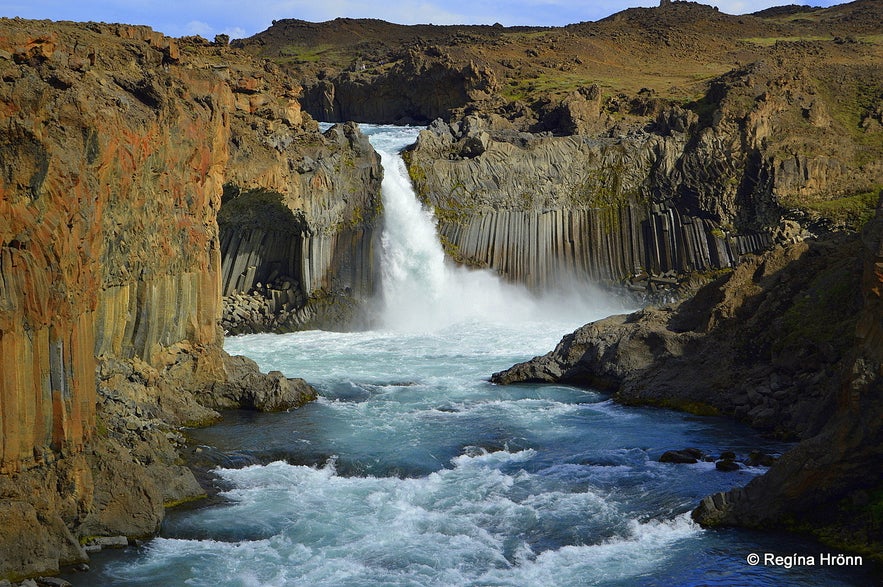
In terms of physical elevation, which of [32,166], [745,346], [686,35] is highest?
[686,35]

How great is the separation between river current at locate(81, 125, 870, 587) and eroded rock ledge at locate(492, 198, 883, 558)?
71cm

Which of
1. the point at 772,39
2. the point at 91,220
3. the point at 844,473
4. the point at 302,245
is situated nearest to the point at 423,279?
the point at 302,245

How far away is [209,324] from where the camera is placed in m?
33.0

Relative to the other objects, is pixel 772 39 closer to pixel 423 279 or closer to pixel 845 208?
pixel 845 208

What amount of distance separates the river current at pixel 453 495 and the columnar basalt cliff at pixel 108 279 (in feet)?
3.80

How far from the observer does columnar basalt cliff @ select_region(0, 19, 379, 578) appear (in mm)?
18703

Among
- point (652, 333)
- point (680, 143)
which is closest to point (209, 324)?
point (652, 333)

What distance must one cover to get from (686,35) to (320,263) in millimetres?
71984

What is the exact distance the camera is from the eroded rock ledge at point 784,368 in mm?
20453

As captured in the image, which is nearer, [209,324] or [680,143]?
[209,324]

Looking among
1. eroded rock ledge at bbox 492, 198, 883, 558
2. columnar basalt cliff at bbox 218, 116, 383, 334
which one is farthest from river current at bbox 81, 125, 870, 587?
columnar basalt cliff at bbox 218, 116, 383, 334

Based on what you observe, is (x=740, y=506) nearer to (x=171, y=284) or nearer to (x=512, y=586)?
(x=512, y=586)

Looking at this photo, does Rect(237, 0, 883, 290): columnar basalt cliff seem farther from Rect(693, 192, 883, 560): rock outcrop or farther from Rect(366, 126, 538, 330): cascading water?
Rect(693, 192, 883, 560): rock outcrop

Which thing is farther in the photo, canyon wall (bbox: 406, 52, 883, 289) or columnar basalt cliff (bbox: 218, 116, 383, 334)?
canyon wall (bbox: 406, 52, 883, 289)
